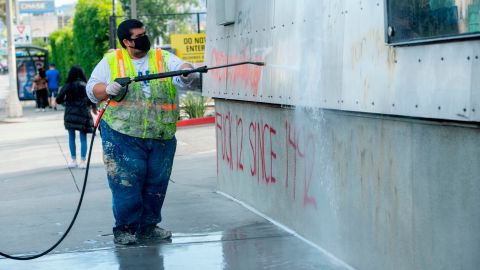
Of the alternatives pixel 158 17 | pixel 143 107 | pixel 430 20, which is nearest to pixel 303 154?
pixel 143 107

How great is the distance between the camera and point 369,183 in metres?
6.03

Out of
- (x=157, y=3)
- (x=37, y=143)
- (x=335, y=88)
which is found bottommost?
(x=37, y=143)

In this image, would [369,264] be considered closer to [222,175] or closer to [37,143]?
[222,175]

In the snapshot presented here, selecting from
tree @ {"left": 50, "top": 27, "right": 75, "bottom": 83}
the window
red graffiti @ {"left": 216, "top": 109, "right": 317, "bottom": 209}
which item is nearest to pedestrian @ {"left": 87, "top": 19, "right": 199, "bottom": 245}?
red graffiti @ {"left": 216, "top": 109, "right": 317, "bottom": 209}

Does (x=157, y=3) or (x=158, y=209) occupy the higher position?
(x=157, y=3)

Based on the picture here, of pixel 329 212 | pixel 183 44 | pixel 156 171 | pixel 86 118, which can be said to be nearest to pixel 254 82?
pixel 156 171

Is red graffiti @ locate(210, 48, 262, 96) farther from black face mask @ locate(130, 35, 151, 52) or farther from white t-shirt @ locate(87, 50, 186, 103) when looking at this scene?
black face mask @ locate(130, 35, 151, 52)

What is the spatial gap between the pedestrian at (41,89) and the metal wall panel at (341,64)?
81.9ft

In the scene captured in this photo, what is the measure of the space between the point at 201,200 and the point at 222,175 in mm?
388

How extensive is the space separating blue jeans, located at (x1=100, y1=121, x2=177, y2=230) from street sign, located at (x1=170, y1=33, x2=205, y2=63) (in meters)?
17.9

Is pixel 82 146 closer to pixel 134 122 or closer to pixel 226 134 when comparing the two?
pixel 226 134

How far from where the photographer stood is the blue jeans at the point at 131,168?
7656 mm

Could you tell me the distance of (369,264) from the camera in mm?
6125

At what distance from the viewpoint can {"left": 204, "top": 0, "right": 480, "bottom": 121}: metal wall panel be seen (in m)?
4.76
